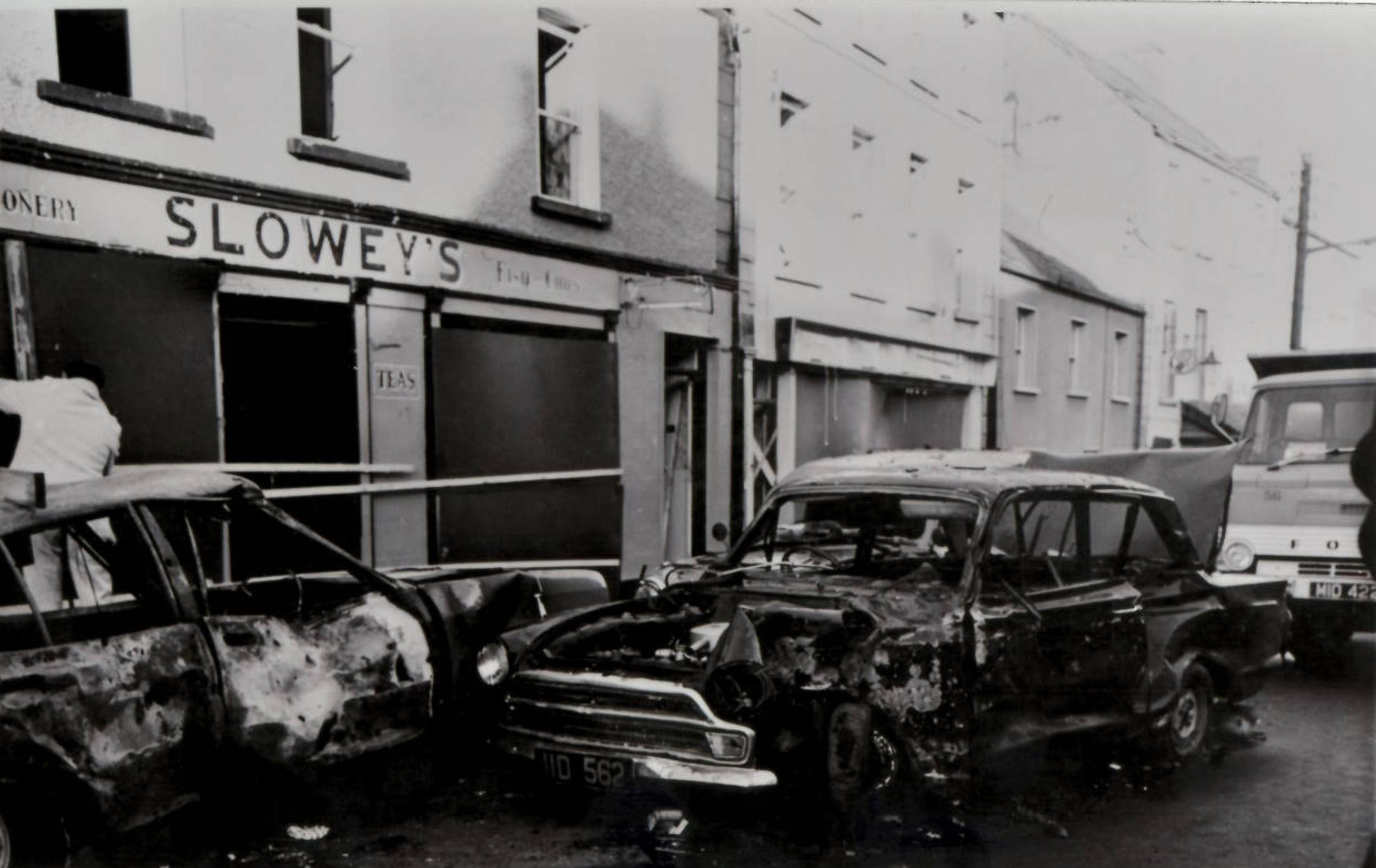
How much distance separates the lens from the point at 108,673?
296cm

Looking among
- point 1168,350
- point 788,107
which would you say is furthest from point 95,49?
point 1168,350

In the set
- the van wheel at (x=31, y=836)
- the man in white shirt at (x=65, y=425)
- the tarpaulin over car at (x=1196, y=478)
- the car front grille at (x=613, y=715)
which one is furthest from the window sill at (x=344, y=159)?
the tarpaulin over car at (x=1196, y=478)

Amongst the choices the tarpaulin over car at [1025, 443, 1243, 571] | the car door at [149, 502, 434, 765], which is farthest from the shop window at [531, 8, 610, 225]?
the car door at [149, 502, 434, 765]

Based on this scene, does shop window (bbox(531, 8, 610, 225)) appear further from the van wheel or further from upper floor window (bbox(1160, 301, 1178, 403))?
the van wheel

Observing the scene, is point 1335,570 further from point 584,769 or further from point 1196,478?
point 584,769

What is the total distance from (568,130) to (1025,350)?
22.0 ft

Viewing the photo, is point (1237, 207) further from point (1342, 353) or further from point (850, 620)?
point (850, 620)

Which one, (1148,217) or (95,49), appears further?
(1148,217)

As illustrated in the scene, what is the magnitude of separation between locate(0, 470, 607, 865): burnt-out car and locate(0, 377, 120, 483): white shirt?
3.75 ft

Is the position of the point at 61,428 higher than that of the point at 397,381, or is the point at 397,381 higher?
the point at 397,381

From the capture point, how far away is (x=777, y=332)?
1028 cm

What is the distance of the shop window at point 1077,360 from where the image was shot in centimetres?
1167

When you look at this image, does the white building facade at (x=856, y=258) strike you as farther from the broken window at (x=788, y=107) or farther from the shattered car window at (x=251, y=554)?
the shattered car window at (x=251, y=554)

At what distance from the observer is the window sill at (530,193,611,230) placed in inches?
307
